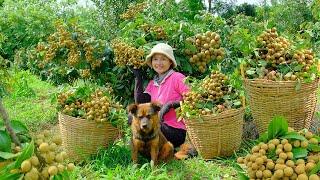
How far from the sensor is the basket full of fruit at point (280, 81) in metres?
4.33

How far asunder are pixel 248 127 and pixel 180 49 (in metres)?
1.01

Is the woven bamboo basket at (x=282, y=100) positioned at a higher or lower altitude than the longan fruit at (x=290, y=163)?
lower

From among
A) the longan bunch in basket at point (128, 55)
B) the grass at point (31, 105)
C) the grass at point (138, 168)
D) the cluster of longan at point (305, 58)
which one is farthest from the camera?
the grass at point (31, 105)

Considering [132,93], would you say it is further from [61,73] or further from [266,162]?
A: [266,162]

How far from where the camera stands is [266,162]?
2.37m

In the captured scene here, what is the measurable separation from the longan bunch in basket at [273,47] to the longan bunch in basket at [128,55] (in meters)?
1.08

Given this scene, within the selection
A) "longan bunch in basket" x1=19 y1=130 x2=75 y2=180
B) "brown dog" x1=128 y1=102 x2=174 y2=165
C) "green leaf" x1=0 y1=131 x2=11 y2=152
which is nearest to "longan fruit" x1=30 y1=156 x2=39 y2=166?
"longan bunch in basket" x1=19 y1=130 x2=75 y2=180

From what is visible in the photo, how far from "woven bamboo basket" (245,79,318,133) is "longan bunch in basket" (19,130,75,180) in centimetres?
299

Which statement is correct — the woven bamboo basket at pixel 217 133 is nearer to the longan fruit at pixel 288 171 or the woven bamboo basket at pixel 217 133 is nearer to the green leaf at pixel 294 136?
the green leaf at pixel 294 136

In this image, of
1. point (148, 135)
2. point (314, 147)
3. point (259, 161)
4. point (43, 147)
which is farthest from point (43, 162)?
point (148, 135)

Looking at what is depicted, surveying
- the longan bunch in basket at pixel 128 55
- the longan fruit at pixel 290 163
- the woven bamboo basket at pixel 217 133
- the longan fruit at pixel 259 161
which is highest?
the longan bunch in basket at pixel 128 55

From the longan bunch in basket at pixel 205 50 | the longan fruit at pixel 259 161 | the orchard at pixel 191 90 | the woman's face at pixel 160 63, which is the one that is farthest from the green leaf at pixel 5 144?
the longan bunch in basket at pixel 205 50

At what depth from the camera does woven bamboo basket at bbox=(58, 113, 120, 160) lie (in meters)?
4.48

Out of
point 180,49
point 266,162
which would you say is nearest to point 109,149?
point 180,49
